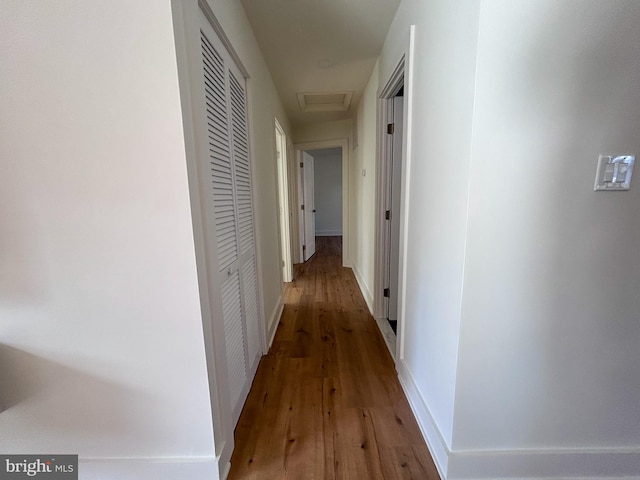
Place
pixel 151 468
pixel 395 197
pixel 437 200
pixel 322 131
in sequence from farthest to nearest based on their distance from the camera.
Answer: pixel 322 131 < pixel 395 197 < pixel 437 200 < pixel 151 468

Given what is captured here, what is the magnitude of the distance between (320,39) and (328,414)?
248 cm

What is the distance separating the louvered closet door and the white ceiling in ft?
1.58

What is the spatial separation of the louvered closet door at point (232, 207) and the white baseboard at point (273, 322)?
306mm

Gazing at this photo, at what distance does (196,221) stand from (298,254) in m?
3.58

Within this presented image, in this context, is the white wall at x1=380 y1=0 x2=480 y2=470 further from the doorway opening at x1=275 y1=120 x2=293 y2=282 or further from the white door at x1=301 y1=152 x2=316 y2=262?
the white door at x1=301 y1=152 x2=316 y2=262

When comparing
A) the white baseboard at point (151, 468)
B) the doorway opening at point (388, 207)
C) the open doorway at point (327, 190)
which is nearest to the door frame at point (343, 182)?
the doorway opening at point (388, 207)

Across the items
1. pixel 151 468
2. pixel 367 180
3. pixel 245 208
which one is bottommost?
pixel 151 468

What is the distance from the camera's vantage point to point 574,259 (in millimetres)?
892

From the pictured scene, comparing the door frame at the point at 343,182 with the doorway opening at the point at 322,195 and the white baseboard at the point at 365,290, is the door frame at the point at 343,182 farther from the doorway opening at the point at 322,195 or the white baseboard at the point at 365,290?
the white baseboard at the point at 365,290

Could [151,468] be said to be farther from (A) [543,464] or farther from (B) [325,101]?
(B) [325,101]

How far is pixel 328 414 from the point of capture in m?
1.37

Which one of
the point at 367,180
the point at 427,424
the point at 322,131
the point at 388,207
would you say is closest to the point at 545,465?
the point at 427,424

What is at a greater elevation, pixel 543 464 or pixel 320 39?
pixel 320 39

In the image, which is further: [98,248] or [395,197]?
[395,197]
